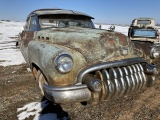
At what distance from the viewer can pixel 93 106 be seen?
3768mm

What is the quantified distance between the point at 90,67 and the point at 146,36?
7.39 metres

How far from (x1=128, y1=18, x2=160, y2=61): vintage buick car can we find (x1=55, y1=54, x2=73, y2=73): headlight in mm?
1750

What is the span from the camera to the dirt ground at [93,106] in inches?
134

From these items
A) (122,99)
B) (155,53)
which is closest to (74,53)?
(122,99)

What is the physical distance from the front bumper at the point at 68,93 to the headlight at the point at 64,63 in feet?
0.91

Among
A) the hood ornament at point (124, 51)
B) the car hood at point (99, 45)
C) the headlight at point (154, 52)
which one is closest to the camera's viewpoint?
the car hood at point (99, 45)

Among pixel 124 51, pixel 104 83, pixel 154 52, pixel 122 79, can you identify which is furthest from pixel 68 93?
pixel 154 52

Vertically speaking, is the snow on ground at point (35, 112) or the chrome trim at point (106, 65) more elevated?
the chrome trim at point (106, 65)

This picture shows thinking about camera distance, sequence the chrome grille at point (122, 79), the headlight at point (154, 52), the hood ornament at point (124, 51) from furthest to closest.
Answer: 1. the headlight at point (154, 52)
2. the hood ornament at point (124, 51)
3. the chrome grille at point (122, 79)

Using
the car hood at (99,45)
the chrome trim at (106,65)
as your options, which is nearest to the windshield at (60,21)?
the car hood at (99,45)

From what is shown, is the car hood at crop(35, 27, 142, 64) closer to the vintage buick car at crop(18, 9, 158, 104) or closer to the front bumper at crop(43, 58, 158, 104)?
the vintage buick car at crop(18, 9, 158, 104)

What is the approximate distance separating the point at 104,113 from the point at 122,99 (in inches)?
29.1

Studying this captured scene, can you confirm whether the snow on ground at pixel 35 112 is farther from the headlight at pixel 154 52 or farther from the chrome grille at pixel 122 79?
the headlight at pixel 154 52

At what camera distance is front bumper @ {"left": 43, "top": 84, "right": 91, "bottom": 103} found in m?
2.88
